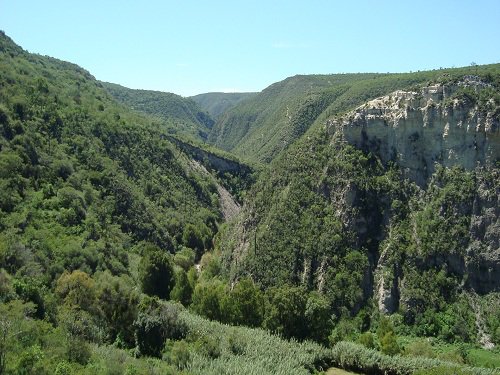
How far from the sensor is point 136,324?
165ft

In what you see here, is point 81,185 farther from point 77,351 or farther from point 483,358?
point 483,358

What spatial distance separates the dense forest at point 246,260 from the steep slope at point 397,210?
0.96 ft

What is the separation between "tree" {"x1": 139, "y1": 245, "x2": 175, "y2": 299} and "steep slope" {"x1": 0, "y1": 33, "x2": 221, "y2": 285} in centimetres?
413

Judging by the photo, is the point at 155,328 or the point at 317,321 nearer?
the point at 155,328

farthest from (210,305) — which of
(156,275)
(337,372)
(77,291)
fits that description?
(337,372)

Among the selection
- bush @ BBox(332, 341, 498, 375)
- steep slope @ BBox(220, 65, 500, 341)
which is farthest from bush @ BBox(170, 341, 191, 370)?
steep slope @ BBox(220, 65, 500, 341)

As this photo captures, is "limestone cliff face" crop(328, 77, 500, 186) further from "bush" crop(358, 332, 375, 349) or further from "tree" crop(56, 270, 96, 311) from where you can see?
"tree" crop(56, 270, 96, 311)

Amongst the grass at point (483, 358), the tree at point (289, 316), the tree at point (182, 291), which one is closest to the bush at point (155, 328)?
the tree at point (289, 316)

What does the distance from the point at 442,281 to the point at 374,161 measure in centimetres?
2241

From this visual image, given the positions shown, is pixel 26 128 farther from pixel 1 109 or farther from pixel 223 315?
pixel 223 315

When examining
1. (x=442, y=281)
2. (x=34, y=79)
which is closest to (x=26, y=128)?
(x=34, y=79)

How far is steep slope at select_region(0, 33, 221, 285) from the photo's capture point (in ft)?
226

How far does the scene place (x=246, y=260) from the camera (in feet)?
284

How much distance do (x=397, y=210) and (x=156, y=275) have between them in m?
38.9
